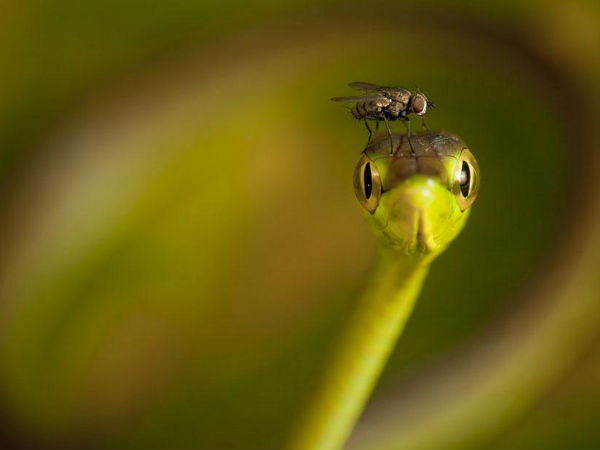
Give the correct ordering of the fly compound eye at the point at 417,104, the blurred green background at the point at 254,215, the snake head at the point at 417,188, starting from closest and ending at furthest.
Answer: the snake head at the point at 417,188 → the fly compound eye at the point at 417,104 → the blurred green background at the point at 254,215

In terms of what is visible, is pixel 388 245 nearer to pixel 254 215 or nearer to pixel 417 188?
pixel 417 188

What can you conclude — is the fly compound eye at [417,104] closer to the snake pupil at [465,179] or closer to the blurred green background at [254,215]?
the snake pupil at [465,179]

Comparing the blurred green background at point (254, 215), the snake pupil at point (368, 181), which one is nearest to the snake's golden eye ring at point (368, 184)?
the snake pupil at point (368, 181)

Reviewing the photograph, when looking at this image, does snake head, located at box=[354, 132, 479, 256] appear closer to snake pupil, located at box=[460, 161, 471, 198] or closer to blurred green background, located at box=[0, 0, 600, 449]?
snake pupil, located at box=[460, 161, 471, 198]

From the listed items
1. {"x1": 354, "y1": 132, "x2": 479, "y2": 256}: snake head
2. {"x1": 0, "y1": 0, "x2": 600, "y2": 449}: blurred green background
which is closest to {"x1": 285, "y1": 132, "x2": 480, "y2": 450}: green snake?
{"x1": 354, "y1": 132, "x2": 479, "y2": 256}: snake head

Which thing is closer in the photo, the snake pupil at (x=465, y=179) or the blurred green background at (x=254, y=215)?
the snake pupil at (x=465, y=179)

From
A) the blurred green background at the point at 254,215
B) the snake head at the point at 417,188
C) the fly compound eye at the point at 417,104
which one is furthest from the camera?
the blurred green background at the point at 254,215

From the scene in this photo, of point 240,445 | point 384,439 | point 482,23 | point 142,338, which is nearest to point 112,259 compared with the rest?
point 142,338

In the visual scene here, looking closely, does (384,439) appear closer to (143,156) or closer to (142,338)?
(142,338)
